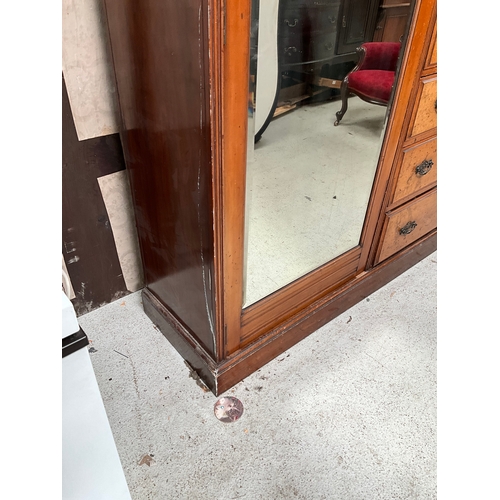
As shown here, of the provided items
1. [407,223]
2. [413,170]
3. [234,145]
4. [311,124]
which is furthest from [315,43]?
[407,223]

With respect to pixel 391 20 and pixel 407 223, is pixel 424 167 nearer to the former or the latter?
pixel 407 223

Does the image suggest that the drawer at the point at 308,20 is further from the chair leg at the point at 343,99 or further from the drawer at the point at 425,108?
the drawer at the point at 425,108

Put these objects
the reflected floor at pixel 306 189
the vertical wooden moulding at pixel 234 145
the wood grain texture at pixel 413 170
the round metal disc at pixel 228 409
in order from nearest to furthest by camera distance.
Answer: the vertical wooden moulding at pixel 234 145, the reflected floor at pixel 306 189, the round metal disc at pixel 228 409, the wood grain texture at pixel 413 170

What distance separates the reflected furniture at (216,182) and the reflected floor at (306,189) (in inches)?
1.6

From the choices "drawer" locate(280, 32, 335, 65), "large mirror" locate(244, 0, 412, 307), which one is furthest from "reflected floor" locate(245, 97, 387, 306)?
"drawer" locate(280, 32, 335, 65)

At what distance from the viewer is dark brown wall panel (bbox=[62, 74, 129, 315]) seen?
1.11 metres

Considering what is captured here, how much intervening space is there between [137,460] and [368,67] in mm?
1201

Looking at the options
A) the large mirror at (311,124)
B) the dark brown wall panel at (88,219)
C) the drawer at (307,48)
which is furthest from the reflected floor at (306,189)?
the dark brown wall panel at (88,219)

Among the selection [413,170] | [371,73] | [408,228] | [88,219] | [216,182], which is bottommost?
[408,228]

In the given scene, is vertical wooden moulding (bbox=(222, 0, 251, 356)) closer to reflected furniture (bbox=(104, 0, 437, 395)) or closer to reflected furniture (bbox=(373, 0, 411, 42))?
reflected furniture (bbox=(104, 0, 437, 395))

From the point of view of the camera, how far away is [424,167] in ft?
4.34

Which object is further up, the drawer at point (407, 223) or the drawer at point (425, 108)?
the drawer at point (425, 108)

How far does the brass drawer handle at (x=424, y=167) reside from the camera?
131 cm

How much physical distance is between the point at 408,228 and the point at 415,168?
0.89 ft
